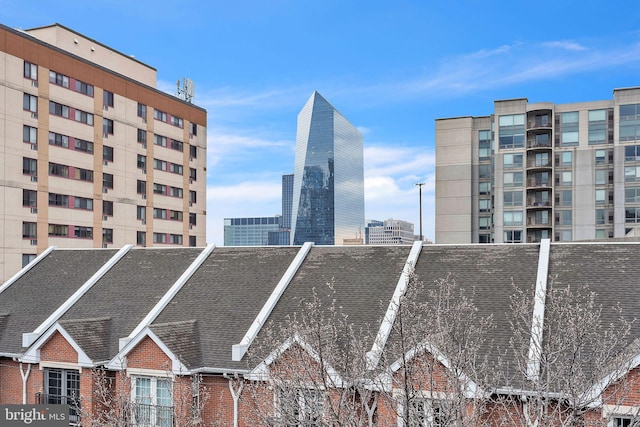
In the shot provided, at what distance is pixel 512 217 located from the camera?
73.8 meters

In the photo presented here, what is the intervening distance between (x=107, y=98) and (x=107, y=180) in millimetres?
8394

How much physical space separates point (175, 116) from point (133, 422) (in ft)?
189

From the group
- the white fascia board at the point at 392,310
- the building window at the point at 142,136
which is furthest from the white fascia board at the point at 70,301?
the building window at the point at 142,136

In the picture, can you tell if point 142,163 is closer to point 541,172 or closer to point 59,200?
point 59,200

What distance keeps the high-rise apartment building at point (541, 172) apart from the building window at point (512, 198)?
0.13 m

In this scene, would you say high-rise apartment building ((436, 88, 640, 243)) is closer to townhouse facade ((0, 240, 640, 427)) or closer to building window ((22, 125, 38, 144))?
building window ((22, 125, 38, 144))

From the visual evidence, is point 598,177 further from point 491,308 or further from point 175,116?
point 491,308

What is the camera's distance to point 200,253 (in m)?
26.1

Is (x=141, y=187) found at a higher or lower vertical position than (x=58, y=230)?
higher

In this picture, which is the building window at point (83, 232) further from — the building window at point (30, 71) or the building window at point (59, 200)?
the building window at point (30, 71)

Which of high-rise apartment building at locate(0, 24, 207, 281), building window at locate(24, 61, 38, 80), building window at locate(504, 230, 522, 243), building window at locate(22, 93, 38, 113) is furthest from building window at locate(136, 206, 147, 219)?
building window at locate(504, 230, 522, 243)

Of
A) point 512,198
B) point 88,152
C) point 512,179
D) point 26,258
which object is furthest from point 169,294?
point 512,179

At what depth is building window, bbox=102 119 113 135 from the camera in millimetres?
57331

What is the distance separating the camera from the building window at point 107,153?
188ft
